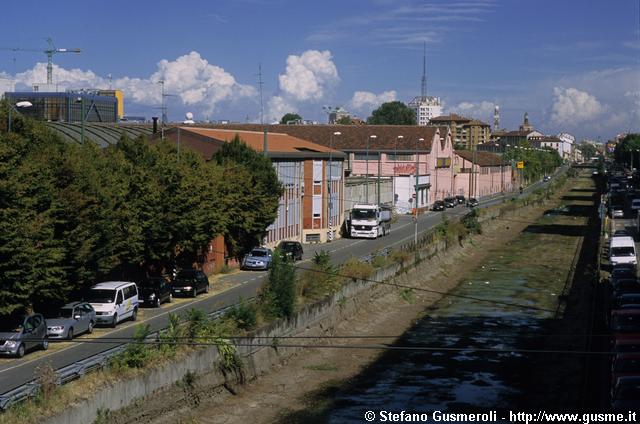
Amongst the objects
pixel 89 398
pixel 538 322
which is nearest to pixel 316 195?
pixel 538 322

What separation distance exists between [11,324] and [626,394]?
1938 centimetres

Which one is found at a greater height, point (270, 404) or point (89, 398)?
point (89, 398)

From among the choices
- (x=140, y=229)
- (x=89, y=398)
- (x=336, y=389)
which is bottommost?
(x=336, y=389)

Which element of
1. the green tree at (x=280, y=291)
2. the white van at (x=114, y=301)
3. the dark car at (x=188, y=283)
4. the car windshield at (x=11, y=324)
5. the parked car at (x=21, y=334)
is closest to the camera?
the parked car at (x=21, y=334)

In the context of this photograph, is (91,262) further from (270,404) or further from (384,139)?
(384,139)

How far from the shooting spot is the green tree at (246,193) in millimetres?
54441

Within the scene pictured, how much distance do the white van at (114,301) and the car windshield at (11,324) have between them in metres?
4.54

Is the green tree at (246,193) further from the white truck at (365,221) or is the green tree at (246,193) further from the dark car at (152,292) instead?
the white truck at (365,221)

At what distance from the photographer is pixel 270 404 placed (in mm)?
31188

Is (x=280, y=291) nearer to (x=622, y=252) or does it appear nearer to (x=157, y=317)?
(x=157, y=317)

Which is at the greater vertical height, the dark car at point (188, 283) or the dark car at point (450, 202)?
the dark car at point (450, 202)

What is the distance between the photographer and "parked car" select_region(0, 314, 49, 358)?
93.7ft

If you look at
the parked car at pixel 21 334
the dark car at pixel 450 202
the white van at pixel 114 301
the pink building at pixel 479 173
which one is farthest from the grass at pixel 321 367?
the pink building at pixel 479 173

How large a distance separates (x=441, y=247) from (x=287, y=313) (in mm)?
35760
